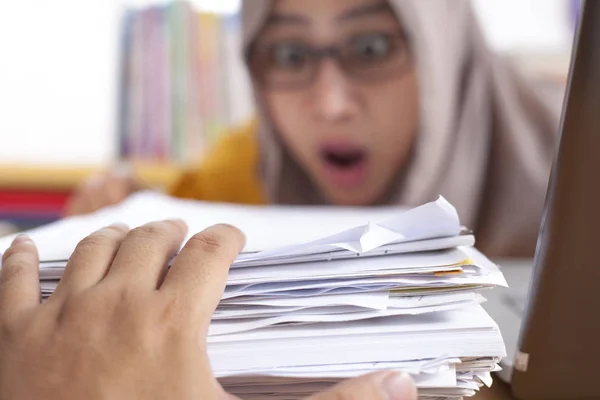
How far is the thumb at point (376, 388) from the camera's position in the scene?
0.27m

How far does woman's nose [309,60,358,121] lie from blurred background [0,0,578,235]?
41cm

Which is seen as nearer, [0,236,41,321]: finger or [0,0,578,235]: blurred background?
[0,236,41,321]: finger

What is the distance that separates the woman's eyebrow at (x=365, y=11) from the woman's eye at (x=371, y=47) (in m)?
0.04

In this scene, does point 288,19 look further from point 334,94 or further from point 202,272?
point 202,272

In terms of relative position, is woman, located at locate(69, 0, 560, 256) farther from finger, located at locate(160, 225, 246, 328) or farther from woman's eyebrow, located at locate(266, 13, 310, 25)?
finger, located at locate(160, 225, 246, 328)

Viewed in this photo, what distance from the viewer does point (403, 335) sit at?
313 millimetres

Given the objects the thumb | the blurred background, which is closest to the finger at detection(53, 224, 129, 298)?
the thumb

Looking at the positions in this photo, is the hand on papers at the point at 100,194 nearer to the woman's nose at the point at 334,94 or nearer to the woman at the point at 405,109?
the woman at the point at 405,109

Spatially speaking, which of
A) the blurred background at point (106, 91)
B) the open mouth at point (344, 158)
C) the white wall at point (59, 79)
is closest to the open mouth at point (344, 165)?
the open mouth at point (344, 158)

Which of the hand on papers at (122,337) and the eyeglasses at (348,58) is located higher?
the eyeglasses at (348,58)

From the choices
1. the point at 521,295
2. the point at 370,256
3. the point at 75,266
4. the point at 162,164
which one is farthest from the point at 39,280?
the point at 162,164

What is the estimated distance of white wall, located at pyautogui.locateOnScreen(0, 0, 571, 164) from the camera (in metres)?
1.39

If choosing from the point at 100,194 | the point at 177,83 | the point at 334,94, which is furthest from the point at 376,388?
the point at 177,83

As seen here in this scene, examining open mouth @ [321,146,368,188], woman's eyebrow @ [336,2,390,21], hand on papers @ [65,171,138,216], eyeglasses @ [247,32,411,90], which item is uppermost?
woman's eyebrow @ [336,2,390,21]
